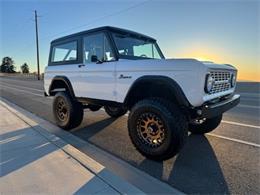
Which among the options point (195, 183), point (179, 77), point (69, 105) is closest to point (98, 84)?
point (69, 105)

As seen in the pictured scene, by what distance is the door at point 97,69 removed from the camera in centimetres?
473

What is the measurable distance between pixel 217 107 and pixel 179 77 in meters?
0.76

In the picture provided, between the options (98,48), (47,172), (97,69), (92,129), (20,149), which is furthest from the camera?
(92,129)

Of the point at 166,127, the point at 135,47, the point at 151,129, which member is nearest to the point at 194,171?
the point at 166,127

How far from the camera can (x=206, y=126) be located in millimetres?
5203

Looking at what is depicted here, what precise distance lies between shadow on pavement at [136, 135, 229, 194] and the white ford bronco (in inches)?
10.2

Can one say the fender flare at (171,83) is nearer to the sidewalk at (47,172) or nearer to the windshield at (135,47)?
the windshield at (135,47)

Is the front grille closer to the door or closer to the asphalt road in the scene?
the asphalt road

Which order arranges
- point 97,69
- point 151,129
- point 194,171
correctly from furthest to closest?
point 97,69 < point 151,129 < point 194,171

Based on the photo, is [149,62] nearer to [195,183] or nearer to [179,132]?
[179,132]

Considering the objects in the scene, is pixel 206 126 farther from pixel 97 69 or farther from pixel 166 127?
pixel 97 69

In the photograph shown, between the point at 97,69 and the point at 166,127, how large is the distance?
202cm

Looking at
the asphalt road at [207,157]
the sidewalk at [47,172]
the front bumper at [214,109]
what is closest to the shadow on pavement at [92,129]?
the asphalt road at [207,157]

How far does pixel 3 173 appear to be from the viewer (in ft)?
11.1
